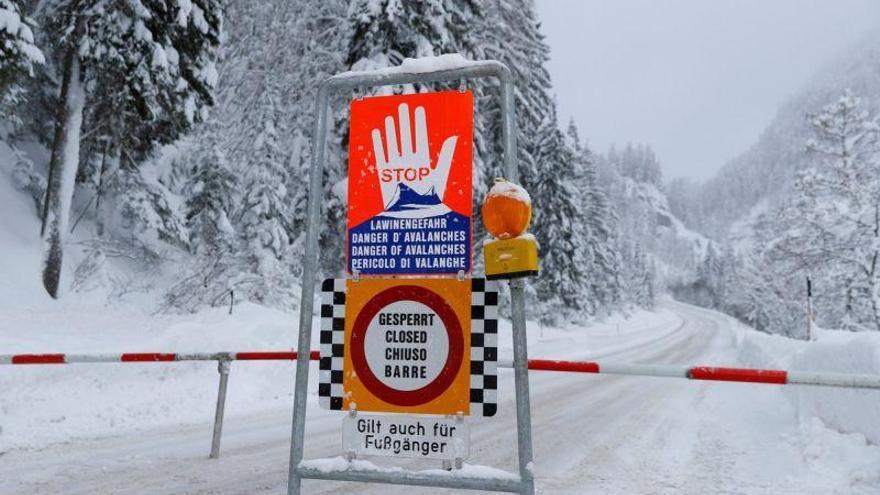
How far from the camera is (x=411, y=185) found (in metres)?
3.42

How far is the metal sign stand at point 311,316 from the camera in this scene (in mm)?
3150

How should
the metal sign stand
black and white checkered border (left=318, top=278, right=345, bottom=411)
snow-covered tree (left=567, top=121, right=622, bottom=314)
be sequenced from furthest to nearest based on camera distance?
snow-covered tree (left=567, top=121, right=622, bottom=314) < black and white checkered border (left=318, top=278, right=345, bottom=411) < the metal sign stand

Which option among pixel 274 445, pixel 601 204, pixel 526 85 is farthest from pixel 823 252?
pixel 601 204

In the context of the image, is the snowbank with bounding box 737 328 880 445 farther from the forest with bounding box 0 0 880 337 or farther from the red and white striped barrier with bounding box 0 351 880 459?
the forest with bounding box 0 0 880 337

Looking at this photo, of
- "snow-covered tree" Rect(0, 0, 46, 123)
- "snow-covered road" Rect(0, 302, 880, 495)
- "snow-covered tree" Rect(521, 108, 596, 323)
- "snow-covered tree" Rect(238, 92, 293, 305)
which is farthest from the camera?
"snow-covered tree" Rect(521, 108, 596, 323)

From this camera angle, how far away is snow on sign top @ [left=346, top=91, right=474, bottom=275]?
Result: 3.34 meters

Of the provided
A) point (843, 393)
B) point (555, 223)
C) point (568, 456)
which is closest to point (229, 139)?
point (555, 223)

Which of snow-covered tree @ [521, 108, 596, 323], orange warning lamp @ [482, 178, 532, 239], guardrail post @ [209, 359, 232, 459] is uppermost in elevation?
snow-covered tree @ [521, 108, 596, 323]

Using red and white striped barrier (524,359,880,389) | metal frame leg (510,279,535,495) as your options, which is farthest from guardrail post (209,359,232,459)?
red and white striped barrier (524,359,880,389)

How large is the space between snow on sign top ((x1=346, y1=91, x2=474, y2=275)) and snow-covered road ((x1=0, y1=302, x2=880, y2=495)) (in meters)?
2.28

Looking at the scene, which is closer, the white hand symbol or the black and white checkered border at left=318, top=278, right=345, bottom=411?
the white hand symbol

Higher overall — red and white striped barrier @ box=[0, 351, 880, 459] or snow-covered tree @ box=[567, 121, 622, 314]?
snow-covered tree @ box=[567, 121, 622, 314]

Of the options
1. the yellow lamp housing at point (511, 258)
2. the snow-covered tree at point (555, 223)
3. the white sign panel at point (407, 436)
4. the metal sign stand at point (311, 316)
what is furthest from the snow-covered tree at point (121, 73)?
the snow-covered tree at point (555, 223)

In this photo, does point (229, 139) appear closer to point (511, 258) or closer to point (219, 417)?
point (219, 417)
